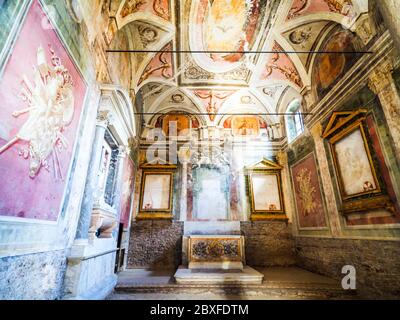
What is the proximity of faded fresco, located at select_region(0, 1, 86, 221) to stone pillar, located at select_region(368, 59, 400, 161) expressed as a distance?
582 cm

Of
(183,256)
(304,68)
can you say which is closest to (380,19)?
(304,68)

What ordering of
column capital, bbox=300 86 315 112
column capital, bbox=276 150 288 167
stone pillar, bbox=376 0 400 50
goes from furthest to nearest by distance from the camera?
column capital, bbox=276 150 288 167 → column capital, bbox=300 86 315 112 → stone pillar, bbox=376 0 400 50

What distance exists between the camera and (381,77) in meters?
4.07

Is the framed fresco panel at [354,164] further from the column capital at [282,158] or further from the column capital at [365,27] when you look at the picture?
the column capital at [282,158]

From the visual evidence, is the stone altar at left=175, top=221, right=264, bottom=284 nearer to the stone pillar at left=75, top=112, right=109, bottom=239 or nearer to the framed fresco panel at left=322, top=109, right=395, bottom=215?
the stone pillar at left=75, top=112, right=109, bottom=239

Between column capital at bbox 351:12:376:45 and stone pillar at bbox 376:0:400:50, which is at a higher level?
column capital at bbox 351:12:376:45

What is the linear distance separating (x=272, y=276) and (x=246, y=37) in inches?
300

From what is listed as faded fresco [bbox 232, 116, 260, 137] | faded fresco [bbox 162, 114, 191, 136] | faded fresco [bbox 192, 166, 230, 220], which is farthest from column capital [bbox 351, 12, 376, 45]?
faded fresco [bbox 162, 114, 191, 136]

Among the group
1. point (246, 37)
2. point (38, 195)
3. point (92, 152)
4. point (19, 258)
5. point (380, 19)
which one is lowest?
point (19, 258)

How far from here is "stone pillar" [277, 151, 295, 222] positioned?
7.92 meters

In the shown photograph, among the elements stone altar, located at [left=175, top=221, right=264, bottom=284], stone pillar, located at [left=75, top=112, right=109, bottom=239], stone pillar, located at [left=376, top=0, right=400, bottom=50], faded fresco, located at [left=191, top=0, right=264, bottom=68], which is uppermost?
faded fresco, located at [left=191, top=0, right=264, bottom=68]

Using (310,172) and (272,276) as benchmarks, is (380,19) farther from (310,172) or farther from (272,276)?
(272,276)

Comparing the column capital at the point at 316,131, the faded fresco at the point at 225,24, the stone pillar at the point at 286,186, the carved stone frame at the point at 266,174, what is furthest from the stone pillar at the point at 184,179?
the column capital at the point at 316,131

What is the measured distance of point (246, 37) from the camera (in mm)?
6543
